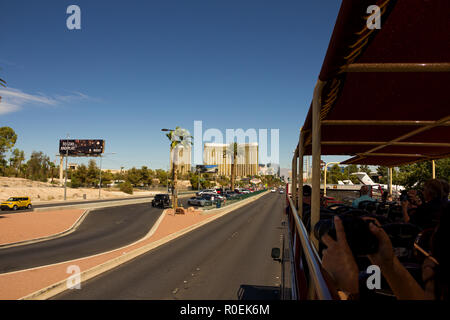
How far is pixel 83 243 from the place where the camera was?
16156 mm

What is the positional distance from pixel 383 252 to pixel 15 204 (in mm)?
39482

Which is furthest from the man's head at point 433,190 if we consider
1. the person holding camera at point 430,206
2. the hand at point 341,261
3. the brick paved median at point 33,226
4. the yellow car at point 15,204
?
the yellow car at point 15,204

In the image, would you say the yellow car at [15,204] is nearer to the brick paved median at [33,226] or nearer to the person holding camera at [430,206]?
the brick paved median at [33,226]

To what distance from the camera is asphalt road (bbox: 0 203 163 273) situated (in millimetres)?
12250

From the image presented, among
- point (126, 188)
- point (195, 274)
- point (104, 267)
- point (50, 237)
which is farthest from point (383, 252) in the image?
point (126, 188)

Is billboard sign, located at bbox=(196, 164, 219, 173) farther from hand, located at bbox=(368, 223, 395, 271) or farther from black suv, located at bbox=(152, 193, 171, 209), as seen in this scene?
hand, located at bbox=(368, 223, 395, 271)

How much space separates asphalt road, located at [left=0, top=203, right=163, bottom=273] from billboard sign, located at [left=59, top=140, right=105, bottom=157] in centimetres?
6101

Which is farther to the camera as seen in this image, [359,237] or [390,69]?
[390,69]

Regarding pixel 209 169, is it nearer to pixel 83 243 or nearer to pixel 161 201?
pixel 161 201

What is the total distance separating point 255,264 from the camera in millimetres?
12469

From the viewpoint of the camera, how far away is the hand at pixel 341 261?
1.28 metres
